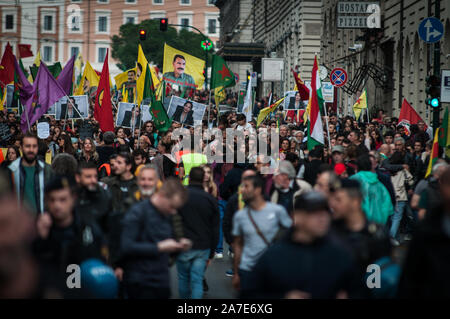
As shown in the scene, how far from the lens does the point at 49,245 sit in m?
5.10

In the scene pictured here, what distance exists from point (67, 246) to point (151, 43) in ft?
312

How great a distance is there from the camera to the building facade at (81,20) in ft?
392

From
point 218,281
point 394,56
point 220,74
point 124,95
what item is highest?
point 394,56

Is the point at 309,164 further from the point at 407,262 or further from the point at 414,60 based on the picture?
the point at 414,60

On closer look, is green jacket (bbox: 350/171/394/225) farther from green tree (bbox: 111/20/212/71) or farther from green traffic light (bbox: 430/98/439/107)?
green tree (bbox: 111/20/212/71)

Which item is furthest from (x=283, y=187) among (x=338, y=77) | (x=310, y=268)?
(x=338, y=77)

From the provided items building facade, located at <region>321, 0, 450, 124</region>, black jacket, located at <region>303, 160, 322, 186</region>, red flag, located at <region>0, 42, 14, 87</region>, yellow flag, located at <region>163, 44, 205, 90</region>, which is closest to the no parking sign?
building facade, located at <region>321, 0, 450, 124</region>

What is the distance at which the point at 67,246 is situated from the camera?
203 inches

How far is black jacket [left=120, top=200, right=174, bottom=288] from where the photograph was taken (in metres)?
6.03

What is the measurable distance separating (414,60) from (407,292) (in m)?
23.8

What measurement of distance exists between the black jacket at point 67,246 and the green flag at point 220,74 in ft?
46.9

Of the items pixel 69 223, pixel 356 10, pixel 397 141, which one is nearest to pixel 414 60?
pixel 356 10

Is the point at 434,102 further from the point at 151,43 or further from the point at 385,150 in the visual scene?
the point at 151,43

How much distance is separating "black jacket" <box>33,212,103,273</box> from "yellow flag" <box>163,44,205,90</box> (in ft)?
45.9
